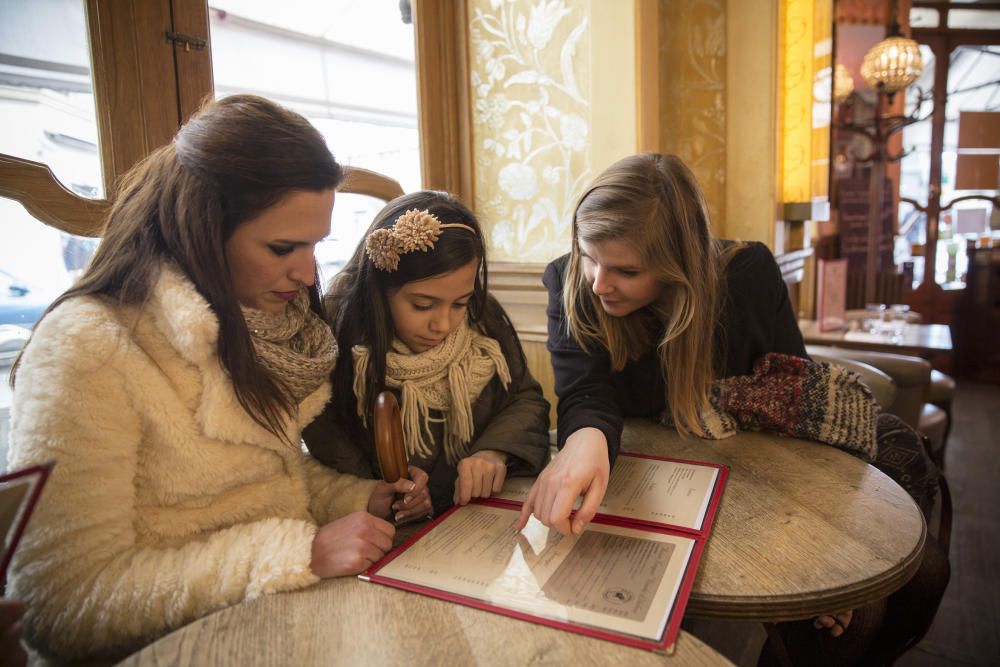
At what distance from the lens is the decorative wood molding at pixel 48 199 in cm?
121

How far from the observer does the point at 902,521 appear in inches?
41.5

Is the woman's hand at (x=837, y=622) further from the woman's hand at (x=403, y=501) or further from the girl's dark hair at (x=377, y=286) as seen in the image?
the girl's dark hair at (x=377, y=286)

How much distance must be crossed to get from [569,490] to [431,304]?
48 centimetres

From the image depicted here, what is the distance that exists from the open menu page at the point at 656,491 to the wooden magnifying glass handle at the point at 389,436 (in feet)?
0.79

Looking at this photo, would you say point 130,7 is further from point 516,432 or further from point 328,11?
point 516,432

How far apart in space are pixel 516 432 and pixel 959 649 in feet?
6.18

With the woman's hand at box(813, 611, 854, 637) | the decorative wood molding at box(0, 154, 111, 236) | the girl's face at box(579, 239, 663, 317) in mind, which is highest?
the decorative wood molding at box(0, 154, 111, 236)

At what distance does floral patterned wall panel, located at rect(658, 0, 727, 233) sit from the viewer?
2.64m

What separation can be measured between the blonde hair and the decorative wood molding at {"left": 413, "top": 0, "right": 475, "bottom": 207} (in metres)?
0.98

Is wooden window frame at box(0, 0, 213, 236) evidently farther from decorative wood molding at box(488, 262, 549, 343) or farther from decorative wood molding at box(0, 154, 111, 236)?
decorative wood molding at box(488, 262, 549, 343)

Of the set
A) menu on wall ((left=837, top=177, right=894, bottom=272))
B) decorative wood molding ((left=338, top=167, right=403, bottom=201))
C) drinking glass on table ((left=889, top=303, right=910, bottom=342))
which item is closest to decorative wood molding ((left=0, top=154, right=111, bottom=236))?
decorative wood molding ((left=338, top=167, right=403, bottom=201))

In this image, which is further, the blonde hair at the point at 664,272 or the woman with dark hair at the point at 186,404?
the blonde hair at the point at 664,272

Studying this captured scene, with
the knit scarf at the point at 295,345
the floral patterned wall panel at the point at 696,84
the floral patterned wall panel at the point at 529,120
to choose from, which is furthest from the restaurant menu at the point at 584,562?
the floral patterned wall panel at the point at 696,84

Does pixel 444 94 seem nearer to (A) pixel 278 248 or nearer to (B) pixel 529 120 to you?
(B) pixel 529 120
